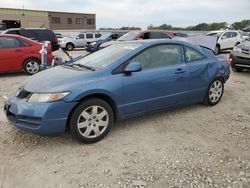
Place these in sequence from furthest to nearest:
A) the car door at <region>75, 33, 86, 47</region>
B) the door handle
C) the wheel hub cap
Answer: the car door at <region>75, 33, 86, 47</region> → the door handle → the wheel hub cap

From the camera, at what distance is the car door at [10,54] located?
27.4ft

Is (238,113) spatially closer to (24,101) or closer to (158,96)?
(158,96)

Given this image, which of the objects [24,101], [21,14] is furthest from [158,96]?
[21,14]

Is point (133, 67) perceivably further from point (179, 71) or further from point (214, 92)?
point (214, 92)

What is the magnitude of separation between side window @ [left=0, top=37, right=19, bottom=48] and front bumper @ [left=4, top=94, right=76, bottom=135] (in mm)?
5724

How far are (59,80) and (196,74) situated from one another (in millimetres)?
2560

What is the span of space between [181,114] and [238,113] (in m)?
1.15

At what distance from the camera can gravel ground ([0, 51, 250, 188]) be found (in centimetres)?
293

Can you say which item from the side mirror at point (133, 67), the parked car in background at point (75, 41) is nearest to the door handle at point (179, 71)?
the side mirror at point (133, 67)

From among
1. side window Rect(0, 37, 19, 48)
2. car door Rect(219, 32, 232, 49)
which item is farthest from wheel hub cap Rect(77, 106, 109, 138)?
car door Rect(219, 32, 232, 49)

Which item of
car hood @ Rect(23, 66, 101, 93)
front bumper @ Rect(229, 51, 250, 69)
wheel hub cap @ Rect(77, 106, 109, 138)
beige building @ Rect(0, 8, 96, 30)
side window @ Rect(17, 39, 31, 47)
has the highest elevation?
beige building @ Rect(0, 8, 96, 30)

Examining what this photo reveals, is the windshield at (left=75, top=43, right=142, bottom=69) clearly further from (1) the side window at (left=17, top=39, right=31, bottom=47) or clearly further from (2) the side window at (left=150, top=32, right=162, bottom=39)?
(2) the side window at (left=150, top=32, right=162, bottom=39)

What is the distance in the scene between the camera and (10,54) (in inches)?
332

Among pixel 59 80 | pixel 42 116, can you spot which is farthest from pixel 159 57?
pixel 42 116
